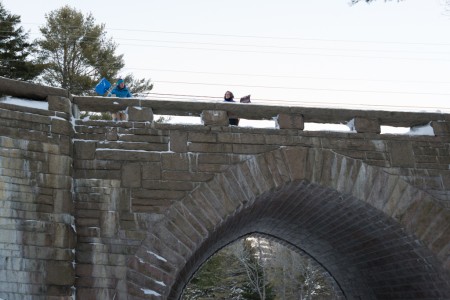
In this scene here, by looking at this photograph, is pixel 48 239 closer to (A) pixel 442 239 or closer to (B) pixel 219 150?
(B) pixel 219 150

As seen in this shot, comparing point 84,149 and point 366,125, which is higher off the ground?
point 366,125

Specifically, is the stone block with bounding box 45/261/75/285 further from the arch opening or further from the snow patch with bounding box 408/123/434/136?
the snow patch with bounding box 408/123/434/136

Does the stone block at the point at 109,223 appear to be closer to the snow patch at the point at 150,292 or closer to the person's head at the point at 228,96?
the snow patch at the point at 150,292

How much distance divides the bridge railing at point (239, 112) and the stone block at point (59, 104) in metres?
0.09

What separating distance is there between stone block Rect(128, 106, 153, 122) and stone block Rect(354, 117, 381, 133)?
3.57 m

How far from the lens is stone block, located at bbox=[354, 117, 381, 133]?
983 centimetres

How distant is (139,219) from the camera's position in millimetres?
8453

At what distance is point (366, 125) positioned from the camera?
389 inches

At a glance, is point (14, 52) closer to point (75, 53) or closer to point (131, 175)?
point (75, 53)

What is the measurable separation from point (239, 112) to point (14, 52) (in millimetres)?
15833

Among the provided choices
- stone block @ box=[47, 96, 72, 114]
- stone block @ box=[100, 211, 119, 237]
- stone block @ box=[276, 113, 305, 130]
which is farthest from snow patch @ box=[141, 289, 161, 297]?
stone block @ box=[276, 113, 305, 130]

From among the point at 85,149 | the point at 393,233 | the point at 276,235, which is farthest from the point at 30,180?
the point at 276,235

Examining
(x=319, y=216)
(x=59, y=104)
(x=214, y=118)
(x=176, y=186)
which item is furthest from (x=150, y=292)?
(x=319, y=216)

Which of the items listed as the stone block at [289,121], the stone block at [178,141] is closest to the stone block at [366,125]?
the stone block at [289,121]
